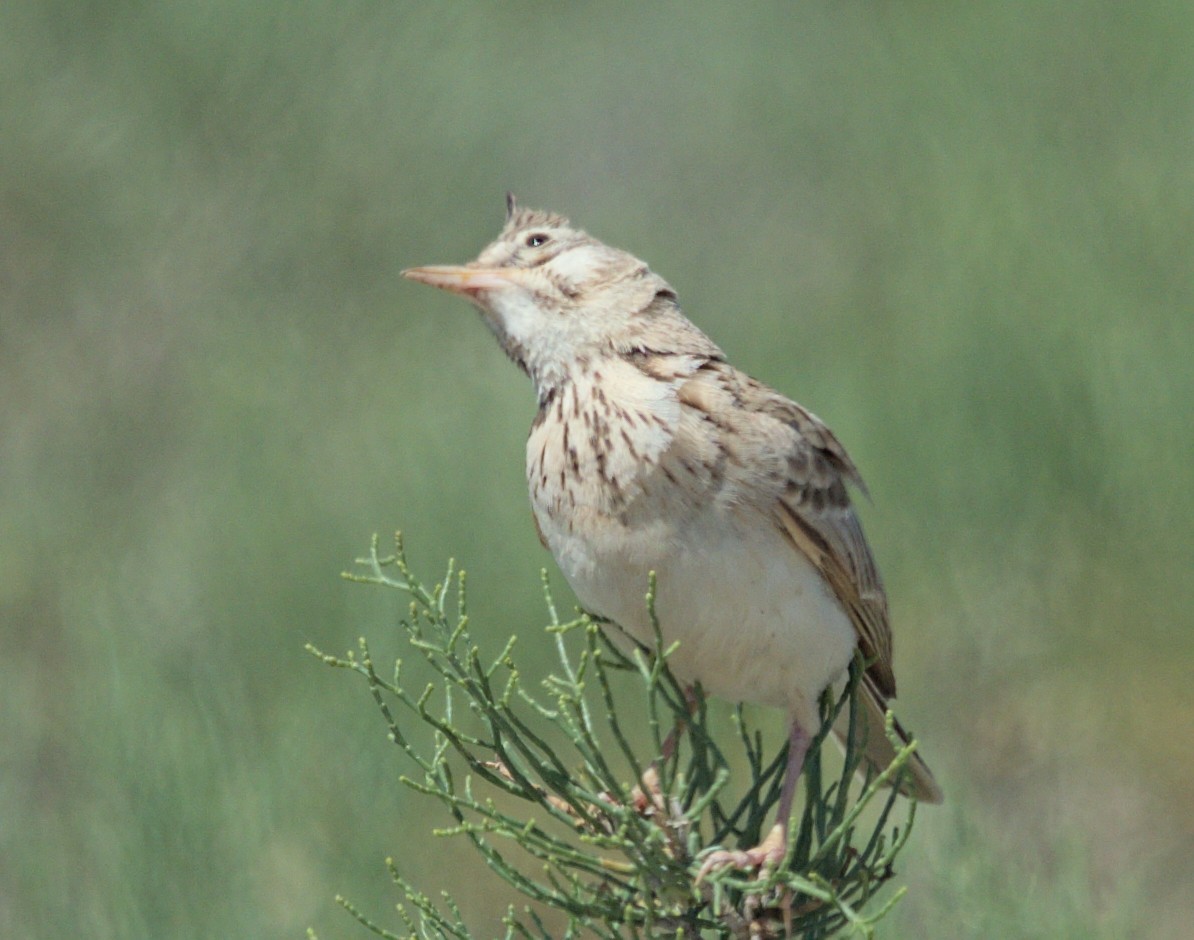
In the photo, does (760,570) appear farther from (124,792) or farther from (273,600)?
(273,600)

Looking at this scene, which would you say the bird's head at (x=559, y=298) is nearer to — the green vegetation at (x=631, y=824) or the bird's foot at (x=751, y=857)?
the green vegetation at (x=631, y=824)

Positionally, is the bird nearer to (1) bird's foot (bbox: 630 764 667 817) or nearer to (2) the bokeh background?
(1) bird's foot (bbox: 630 764 667 817)

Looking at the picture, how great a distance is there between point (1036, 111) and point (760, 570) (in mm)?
6591

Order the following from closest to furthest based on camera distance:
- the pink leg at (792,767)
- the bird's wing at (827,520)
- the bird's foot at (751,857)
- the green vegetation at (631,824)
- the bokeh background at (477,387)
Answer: the green vegetation at (631,824) → the bird's foot at (751,857) → the pink leg at (792,767) → the bird's wing at (827,520) → the bokeh background at (477,387)

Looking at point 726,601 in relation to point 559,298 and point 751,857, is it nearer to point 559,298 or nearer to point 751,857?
point 751,857

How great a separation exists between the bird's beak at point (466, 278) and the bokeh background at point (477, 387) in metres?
2.40

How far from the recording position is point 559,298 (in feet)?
13.1

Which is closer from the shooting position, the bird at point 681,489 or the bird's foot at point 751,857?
the bird's foot at point 751,857

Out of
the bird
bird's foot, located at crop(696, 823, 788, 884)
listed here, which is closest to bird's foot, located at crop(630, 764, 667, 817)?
bird's foot, located at crop(696, 823, 788, 884)

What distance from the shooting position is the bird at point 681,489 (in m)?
3.72

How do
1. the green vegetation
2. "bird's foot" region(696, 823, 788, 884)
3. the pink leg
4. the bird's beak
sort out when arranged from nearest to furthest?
the green vegetation < "bird's foot" region(696, 823, 788, 884) < the pink leg < the bird's beak

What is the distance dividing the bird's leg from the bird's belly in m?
0.07

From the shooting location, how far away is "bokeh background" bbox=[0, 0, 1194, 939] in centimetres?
619

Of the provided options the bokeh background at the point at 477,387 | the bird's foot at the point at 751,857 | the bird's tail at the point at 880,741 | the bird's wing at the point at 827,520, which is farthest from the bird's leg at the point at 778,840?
the bokeh background at the point at 477,387
